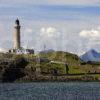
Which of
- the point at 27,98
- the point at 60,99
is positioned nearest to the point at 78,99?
the point at 60,99

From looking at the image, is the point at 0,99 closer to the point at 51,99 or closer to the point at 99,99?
the point at 51,99

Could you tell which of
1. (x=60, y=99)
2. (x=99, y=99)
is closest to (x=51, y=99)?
(x=60, y=99)

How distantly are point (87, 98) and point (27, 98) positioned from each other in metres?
12.1

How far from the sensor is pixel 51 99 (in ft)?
350

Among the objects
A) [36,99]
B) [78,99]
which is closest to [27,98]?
[36,99]

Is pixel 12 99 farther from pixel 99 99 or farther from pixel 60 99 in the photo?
pixel 99 99

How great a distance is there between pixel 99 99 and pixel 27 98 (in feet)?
50.6

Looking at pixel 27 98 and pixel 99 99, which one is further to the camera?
pixel 27 98

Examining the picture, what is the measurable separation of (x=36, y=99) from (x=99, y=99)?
12498mm

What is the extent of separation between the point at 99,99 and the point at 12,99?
17.0 metres

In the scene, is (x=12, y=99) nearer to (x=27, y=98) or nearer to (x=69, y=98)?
(x=27, y=98)

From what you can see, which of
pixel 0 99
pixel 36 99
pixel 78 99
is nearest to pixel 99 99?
pixel 78 99

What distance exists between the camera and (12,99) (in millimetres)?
107062

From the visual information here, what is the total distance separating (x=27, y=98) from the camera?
110m
